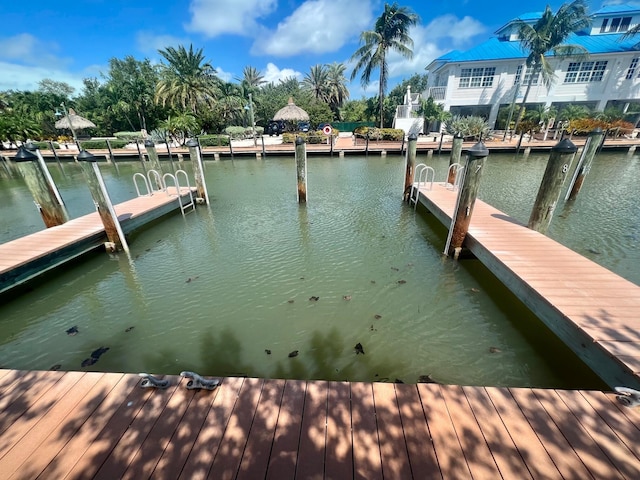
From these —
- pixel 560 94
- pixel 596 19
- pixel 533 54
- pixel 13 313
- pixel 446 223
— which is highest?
pixel 596 19

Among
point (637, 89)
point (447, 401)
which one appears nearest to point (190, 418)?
point (447, 401)

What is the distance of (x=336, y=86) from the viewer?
42688 mm

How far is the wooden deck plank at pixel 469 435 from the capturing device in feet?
6.75

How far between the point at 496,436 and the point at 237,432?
7.26 ft

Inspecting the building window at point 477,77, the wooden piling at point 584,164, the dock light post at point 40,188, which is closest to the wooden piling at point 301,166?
the dock light post at point 40,188

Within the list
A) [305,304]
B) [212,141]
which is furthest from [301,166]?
[212,141]

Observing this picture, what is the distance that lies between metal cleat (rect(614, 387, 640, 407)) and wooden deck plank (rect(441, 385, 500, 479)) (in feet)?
4.67

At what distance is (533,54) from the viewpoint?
23.8 m

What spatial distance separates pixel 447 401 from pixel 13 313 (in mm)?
7523

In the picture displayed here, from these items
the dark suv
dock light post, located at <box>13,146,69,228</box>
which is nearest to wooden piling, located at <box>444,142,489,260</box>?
dock light post, located at <box>13,146,69,228</box>

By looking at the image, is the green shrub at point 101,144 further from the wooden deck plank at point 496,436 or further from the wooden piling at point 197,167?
the wooden deck plank at point 496,436

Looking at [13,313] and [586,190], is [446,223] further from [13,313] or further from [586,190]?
[13,313]

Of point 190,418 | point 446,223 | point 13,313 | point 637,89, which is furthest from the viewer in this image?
point 637,89

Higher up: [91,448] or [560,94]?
[560,94]
